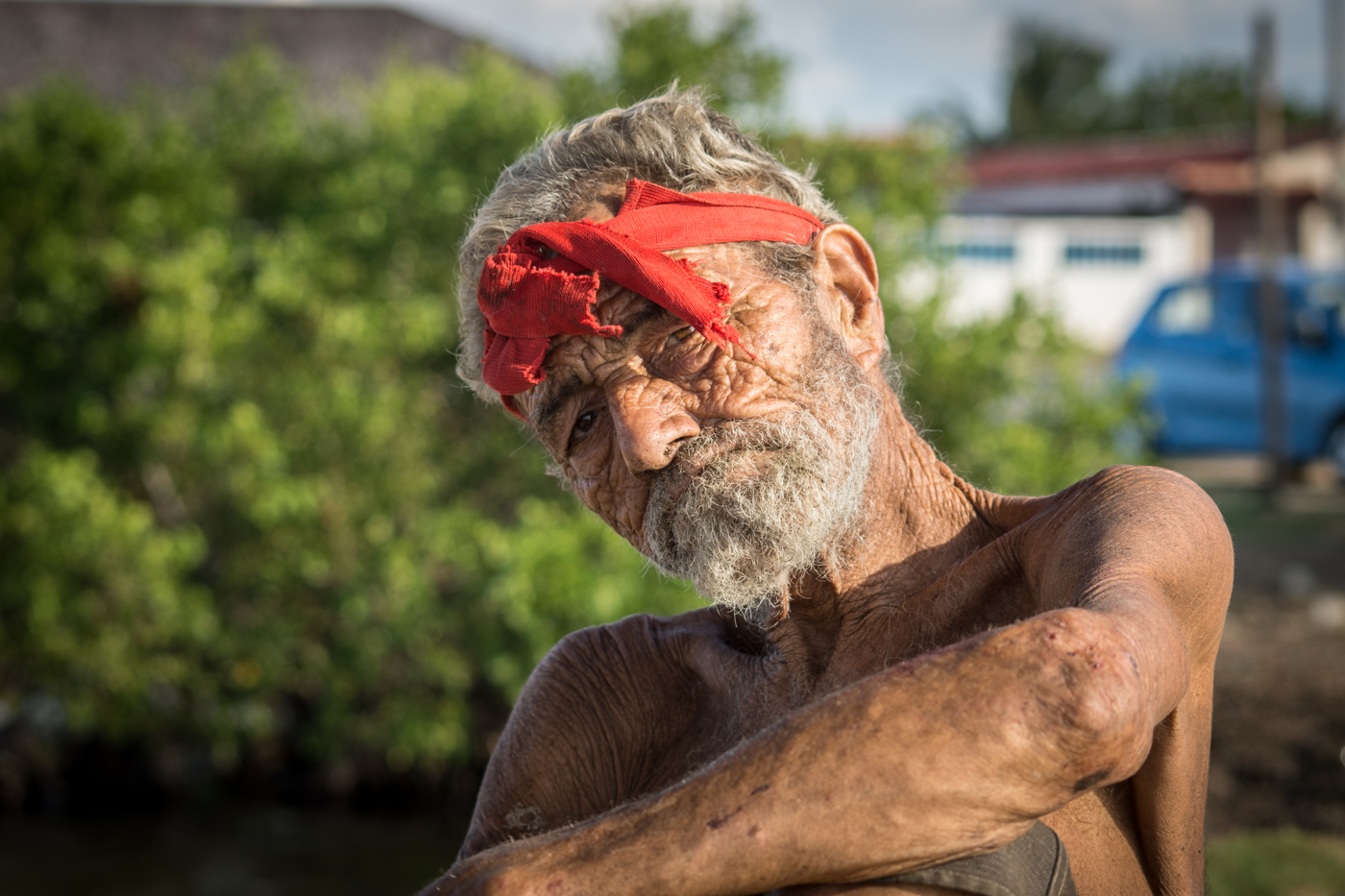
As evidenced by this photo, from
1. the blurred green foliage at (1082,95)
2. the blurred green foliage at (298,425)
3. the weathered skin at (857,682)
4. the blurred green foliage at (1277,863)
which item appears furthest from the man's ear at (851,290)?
the blurred green foliage at (1082,95)

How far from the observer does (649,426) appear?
168 cm

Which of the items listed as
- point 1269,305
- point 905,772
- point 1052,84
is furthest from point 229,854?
point 1052,84

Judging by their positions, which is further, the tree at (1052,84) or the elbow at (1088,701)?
the tree at (1052,84)

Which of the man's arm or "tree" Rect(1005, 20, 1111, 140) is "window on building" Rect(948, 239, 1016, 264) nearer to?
"tree" Rect(1005, 20, 1111, 140)

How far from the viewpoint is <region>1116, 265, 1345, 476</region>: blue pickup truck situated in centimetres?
1207

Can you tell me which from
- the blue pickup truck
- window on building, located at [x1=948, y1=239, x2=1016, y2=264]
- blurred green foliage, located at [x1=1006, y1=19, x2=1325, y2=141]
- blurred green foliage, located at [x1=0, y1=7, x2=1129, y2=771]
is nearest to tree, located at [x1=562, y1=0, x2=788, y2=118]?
blurred green foliage, located at [x1=0, y1=7, x2=1129, y2=771]

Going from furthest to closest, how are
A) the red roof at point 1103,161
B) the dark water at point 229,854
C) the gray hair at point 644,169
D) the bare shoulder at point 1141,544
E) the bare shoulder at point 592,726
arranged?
1. the red roof at point 1103,161
2. the dark water at point 229,854
3. the bare shoulder at point 592,726
4. the gray hair at point 644,169
5. the bare shoulder at point 1141,544

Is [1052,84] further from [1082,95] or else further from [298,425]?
[298,425]

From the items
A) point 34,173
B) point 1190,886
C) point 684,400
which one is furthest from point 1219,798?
point 34,173

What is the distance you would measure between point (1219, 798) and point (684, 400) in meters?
5.05

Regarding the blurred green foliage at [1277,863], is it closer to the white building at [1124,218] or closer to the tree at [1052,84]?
the white building at [1124,218]

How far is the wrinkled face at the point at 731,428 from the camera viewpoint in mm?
1674

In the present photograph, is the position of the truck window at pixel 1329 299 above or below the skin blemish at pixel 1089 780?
below

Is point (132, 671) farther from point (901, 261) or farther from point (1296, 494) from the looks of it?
point (1296, 494)
